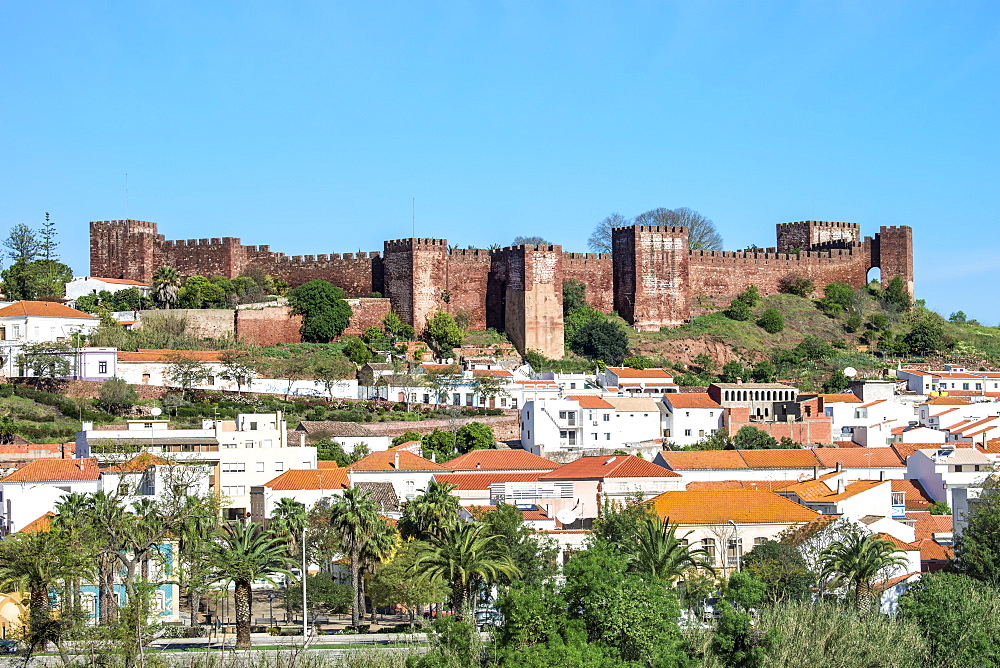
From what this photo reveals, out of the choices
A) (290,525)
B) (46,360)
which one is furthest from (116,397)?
(290,525)

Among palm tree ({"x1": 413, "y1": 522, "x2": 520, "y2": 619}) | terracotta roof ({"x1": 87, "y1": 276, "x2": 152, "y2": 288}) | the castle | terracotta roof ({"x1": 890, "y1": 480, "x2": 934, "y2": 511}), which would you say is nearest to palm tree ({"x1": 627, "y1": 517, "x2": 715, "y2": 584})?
palm tree ({"x1": 413, "y1": 522, "x2": 520, "y2": 619})

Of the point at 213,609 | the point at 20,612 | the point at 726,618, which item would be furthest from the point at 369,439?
the point at 726,618

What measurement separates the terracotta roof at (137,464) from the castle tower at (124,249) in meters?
33.0

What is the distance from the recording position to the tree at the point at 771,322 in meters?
73.5

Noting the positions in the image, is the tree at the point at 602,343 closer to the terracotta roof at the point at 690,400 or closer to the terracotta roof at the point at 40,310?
the terracotta roof at the point at 690,400

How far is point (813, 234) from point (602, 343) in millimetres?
20909

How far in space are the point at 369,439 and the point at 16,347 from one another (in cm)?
1552

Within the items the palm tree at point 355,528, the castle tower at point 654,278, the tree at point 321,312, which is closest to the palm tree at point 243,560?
the palm tree at point 355,528

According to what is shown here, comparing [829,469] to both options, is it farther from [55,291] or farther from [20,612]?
[55,291]

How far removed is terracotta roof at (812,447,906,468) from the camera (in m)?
50.5

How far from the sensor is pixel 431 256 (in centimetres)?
6962

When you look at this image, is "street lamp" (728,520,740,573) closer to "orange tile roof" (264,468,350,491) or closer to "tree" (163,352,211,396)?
"orange tile roof" (264,468,350,491)

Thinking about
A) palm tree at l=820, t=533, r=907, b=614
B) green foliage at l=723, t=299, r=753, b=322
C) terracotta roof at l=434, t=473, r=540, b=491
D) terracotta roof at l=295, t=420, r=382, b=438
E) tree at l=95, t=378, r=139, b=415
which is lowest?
palm tree at l=820, t=533, r=907, b=614

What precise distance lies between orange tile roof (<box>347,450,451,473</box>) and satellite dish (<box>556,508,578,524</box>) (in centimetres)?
667
